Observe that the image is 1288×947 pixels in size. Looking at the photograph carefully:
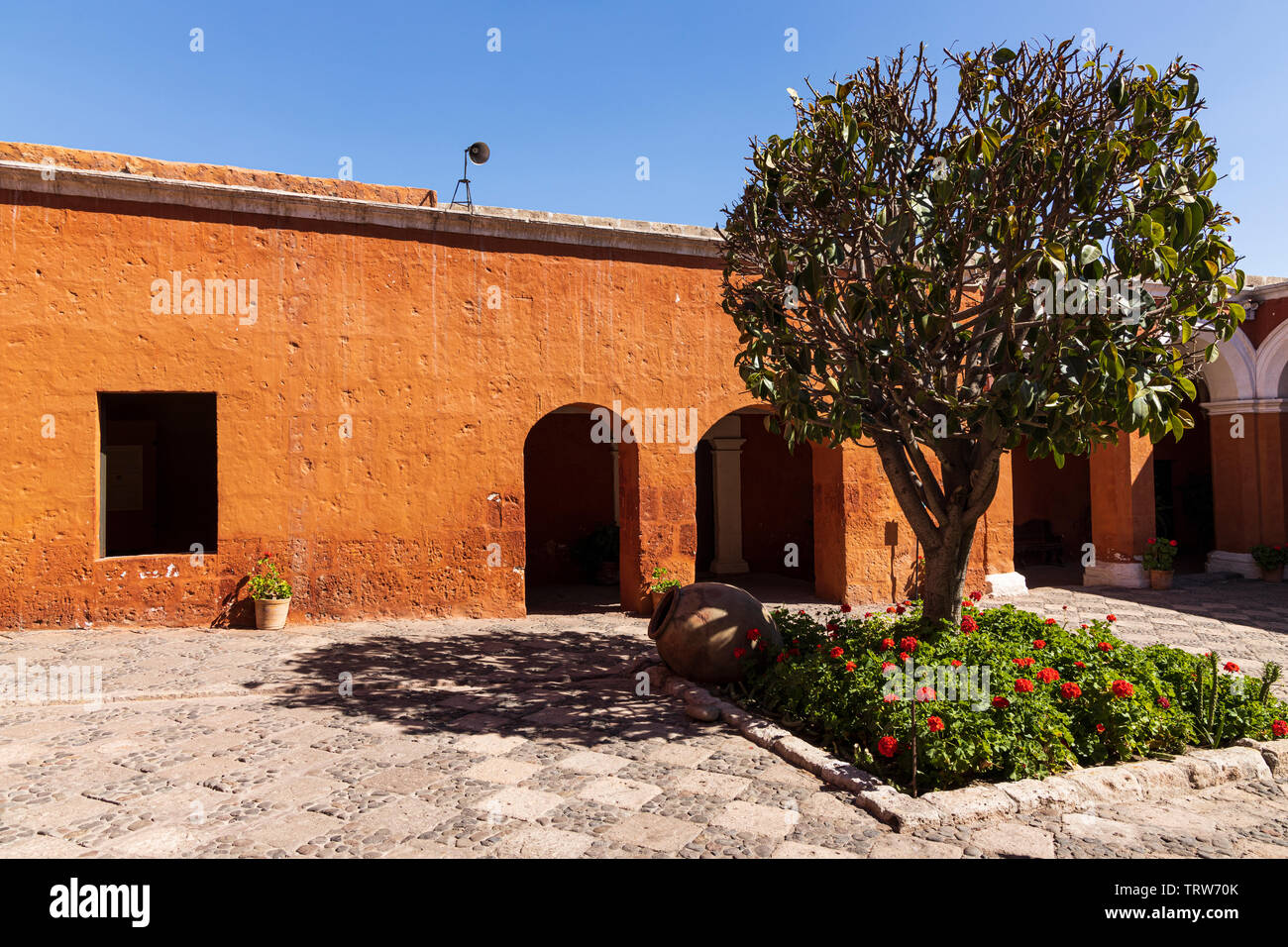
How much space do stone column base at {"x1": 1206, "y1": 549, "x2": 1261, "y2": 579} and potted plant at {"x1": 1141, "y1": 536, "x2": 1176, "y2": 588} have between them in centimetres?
182

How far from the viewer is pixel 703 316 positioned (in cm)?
1038

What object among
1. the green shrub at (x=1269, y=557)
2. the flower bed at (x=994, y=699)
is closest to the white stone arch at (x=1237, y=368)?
the green shrub at (x=1269, y=557)

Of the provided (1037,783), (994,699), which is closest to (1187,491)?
(994,699)

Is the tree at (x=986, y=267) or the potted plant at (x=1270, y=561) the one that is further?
the potted plant at (x=1270, y=561)

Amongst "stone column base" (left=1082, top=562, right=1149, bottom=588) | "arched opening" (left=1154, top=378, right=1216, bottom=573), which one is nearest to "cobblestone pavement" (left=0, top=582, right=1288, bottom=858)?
"stone column base" (left=1082, top=562, right=1149, bottom=588)

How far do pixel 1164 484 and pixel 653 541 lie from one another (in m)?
12.1

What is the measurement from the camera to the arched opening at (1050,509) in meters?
15.7

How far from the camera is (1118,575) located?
499 inches

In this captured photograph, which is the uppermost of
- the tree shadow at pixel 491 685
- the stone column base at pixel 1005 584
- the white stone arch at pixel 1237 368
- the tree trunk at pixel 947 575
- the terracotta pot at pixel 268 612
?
the white stone arch at pixel 1237 368

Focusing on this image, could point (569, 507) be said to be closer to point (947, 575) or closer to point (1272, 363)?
point (947, 575)

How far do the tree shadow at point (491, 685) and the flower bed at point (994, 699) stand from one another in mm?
990

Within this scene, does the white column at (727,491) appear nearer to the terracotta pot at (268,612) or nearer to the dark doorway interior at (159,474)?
the terracotta pot at (268,612)

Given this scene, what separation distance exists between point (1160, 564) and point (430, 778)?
37.6ft
